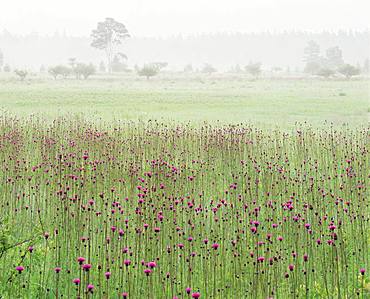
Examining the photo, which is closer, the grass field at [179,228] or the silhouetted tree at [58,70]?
the grass field at [179,228]

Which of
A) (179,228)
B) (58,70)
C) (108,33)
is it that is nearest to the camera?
(179,228)

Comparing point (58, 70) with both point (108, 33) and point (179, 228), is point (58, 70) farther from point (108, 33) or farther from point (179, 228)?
point (179, 228)

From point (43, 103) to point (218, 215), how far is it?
19818mm

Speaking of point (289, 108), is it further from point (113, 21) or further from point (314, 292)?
point (113, 21)

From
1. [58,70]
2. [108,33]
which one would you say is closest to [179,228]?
[58,70]

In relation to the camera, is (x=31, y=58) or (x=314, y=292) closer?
(x=314, y=292)

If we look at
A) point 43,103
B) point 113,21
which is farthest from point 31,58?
point 43,103

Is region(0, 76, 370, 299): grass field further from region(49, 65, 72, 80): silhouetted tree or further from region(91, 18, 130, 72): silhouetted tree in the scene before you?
region(91, 18, 130, 72): silhouetted tree

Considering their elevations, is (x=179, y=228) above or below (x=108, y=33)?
below

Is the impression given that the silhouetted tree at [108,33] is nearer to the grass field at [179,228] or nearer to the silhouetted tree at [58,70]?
the silhouetted tree at [58,70]

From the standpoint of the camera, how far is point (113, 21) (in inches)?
3474

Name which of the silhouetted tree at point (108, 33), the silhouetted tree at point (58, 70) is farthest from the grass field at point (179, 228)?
the silhouetted tree at point (108, 33)

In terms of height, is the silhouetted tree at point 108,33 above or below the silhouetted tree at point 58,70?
above

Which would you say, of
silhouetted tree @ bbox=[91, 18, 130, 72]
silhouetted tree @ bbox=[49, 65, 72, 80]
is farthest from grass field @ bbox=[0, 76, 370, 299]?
silhouetted tree @ bbox=[91, 18, 130, 72]
